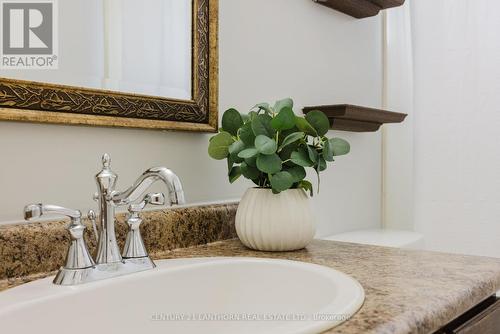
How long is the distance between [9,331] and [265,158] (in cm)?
52

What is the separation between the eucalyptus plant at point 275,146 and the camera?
94 centimetres

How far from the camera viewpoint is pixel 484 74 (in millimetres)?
1626

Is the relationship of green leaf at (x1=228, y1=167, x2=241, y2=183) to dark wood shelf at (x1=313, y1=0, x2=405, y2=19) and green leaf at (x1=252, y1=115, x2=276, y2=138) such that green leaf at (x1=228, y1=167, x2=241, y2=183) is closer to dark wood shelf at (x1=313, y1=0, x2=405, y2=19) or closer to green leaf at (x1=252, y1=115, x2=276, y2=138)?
green leaf at (x1=252, y1=115, x2=276, y2=138)

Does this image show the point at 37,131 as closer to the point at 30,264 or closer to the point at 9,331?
the point at 30,264

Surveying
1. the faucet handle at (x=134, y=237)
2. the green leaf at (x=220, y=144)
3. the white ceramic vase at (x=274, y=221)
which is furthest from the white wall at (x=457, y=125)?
the faucet handle at (x=134, y=237)

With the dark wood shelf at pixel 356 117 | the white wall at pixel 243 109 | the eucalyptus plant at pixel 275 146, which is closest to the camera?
the white wall at pixel 243 109

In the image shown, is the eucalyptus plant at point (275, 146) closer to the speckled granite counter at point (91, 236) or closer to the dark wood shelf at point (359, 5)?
the speckled granite counter at point (91, 236)

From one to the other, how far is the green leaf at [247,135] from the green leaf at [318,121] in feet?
0.42

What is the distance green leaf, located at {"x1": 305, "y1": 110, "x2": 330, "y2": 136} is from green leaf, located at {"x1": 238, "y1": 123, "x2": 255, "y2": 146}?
0.42 ft

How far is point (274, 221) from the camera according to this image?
970 millimetres

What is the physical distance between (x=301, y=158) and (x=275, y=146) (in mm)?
70

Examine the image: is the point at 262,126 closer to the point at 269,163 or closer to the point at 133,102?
the point at 269,163

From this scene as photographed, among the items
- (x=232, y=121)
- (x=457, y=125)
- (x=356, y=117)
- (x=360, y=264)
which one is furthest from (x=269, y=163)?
(x=457, y=125)

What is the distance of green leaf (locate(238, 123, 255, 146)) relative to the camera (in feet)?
3.18
